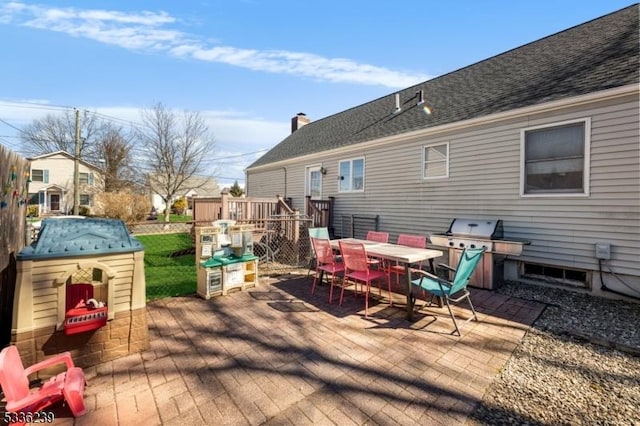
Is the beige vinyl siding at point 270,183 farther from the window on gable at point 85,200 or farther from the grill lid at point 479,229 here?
the window on gable at point 85,200

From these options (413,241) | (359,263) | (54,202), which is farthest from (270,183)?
(54,202)

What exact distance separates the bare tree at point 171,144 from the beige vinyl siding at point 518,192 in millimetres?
16867

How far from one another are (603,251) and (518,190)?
5.78 feet

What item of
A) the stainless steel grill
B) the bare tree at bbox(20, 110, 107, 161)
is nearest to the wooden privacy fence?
the stainless steel grill

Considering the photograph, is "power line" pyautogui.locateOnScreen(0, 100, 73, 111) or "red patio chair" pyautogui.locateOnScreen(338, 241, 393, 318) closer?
"red patio chair" pyautogui.locateOnScreen(338, 241, 393, 318)

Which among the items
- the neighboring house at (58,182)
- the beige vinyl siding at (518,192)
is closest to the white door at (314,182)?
the beige vinyl siding at (518,192)

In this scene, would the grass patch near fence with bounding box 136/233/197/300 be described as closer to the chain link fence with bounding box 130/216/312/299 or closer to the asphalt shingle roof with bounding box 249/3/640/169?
the chain link fence with bounding box 130/216/312/299

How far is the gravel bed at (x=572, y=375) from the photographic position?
6.93 feet

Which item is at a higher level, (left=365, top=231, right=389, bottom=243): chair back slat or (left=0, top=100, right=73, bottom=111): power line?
(left=0, top=100, right=73, bottom=111): power line

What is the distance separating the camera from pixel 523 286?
5.60 meters

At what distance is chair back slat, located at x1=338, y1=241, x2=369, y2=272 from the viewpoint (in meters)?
4.12

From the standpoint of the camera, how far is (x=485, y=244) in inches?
216

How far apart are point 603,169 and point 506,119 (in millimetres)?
2024

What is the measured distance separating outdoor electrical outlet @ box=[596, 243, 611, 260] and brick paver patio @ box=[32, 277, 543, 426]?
5.89 feet
